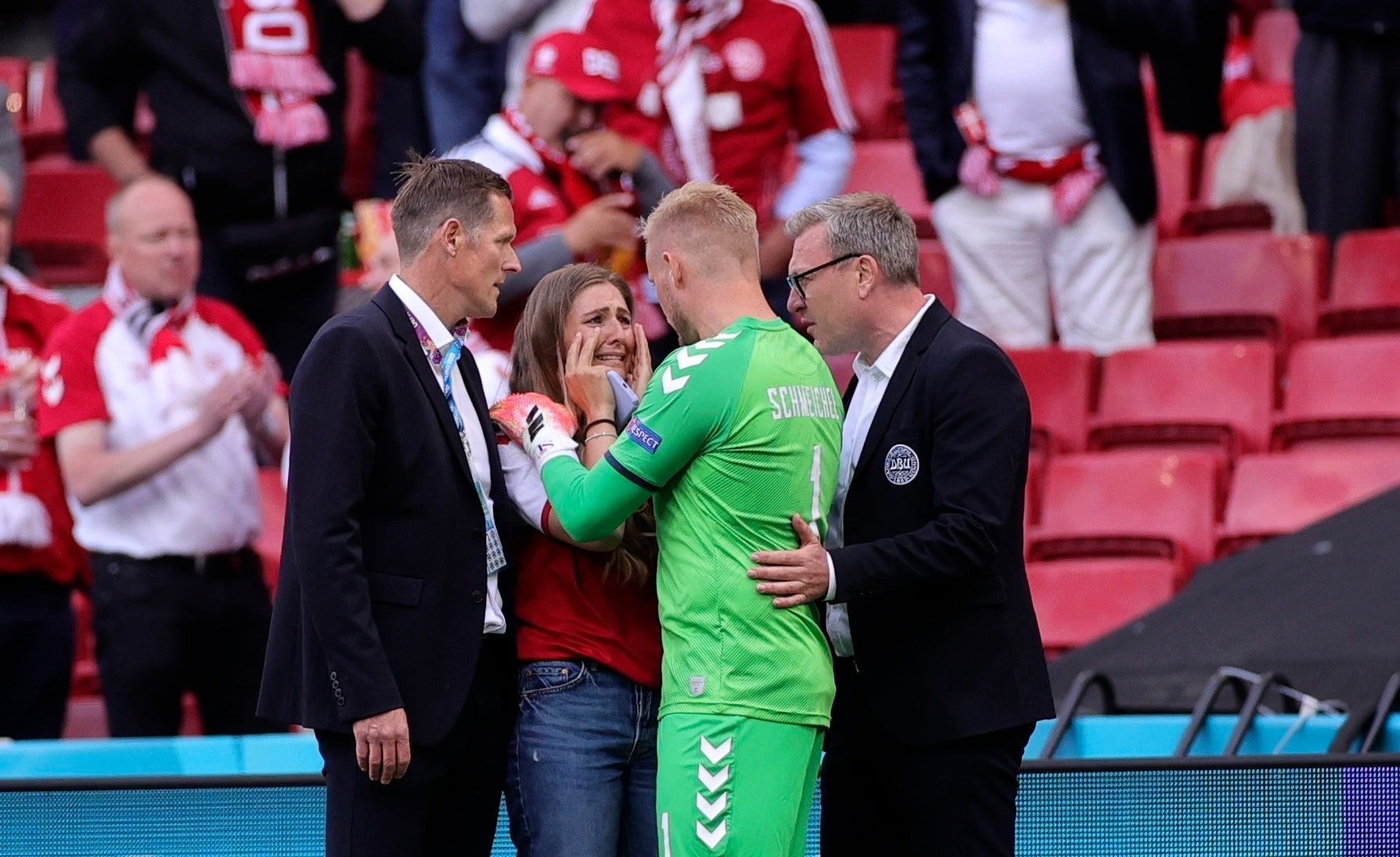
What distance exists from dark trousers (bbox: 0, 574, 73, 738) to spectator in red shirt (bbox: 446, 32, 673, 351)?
1478 mm

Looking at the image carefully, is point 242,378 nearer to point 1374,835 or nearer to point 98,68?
point 98,68

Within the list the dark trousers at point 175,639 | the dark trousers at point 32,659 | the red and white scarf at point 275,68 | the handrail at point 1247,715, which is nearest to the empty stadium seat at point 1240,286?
the handrail at point 1247,715

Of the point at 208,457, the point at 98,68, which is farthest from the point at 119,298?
the point at 98,68

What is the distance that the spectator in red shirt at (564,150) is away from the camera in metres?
5.18

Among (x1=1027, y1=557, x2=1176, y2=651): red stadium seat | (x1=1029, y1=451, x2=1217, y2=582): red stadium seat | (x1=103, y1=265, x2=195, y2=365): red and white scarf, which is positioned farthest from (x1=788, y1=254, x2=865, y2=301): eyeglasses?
(x1=1029, y1=451, x2=1217, y2=582): red stadium seat

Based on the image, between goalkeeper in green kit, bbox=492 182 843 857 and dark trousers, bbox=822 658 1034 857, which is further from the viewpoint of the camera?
dark trousers, bbox=822 658 1034 857

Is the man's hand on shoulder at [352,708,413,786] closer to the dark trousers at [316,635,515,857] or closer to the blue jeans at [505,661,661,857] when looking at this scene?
the dark trousers at [316,635,515,857]

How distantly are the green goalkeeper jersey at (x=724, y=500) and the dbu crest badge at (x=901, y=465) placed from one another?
209 mm

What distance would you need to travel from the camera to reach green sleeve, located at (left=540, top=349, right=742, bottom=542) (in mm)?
3289

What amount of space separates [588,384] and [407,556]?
0.43m

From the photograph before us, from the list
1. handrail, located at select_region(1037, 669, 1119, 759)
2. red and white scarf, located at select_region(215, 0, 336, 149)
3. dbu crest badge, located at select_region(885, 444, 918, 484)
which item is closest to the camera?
dbu crest badge, located at select_region(885, 444, 918, 484)

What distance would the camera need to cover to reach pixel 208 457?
17.6 feet

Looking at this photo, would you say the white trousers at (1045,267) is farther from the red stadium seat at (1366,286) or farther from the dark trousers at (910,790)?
the dark trousers at (910,790)

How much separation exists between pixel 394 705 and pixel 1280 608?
261 centimetres
